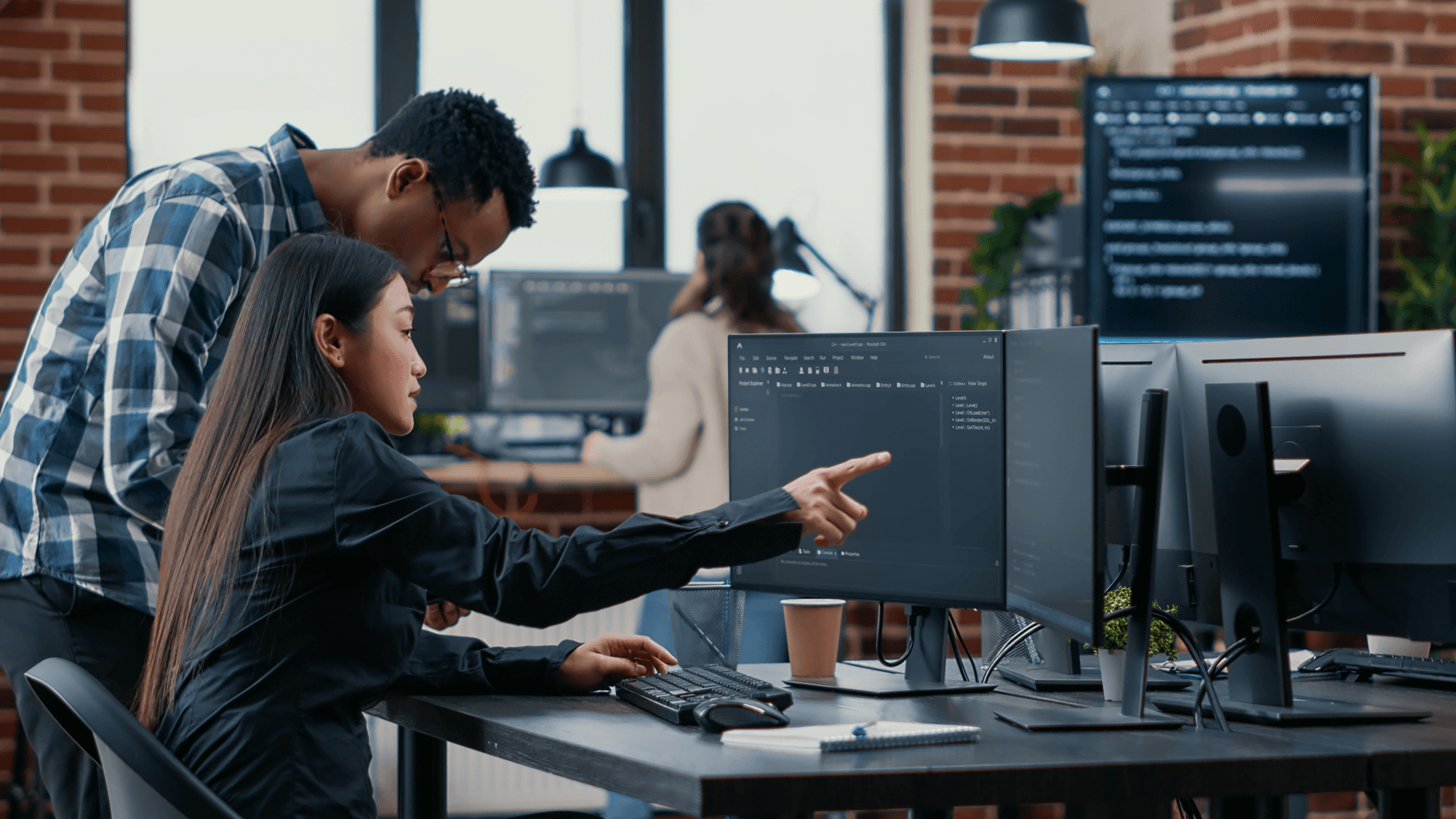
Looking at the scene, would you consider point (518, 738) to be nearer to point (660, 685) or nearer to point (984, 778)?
point (660, 685)

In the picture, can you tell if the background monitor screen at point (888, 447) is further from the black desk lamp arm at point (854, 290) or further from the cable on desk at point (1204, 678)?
the black desk lamp arm at point (854, 290)

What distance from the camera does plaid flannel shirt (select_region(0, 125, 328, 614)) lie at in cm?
155

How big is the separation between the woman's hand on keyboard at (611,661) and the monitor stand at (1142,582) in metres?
0.44

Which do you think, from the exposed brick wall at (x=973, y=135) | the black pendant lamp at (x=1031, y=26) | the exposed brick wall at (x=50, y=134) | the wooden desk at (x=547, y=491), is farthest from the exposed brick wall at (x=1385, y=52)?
the exposed brick wall at (x=50, y=134)

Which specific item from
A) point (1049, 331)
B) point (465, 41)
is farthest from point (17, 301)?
→ point (1049, 331)

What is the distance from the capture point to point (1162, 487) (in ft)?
5.40

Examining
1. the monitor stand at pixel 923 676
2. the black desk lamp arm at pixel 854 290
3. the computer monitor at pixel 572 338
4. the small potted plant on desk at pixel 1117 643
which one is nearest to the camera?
the small potted plant on desk at pixel 1117 643

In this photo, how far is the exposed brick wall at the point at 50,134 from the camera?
10.4 feet

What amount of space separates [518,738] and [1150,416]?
73 centimetres

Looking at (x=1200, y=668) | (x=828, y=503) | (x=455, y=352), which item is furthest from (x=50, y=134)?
(x=1200, y=668)

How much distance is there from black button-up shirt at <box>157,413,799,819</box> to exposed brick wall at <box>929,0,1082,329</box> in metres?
2.35

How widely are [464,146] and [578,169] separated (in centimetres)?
188

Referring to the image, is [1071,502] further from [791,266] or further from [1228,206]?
[791,266]

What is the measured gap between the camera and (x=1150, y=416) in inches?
53.7
